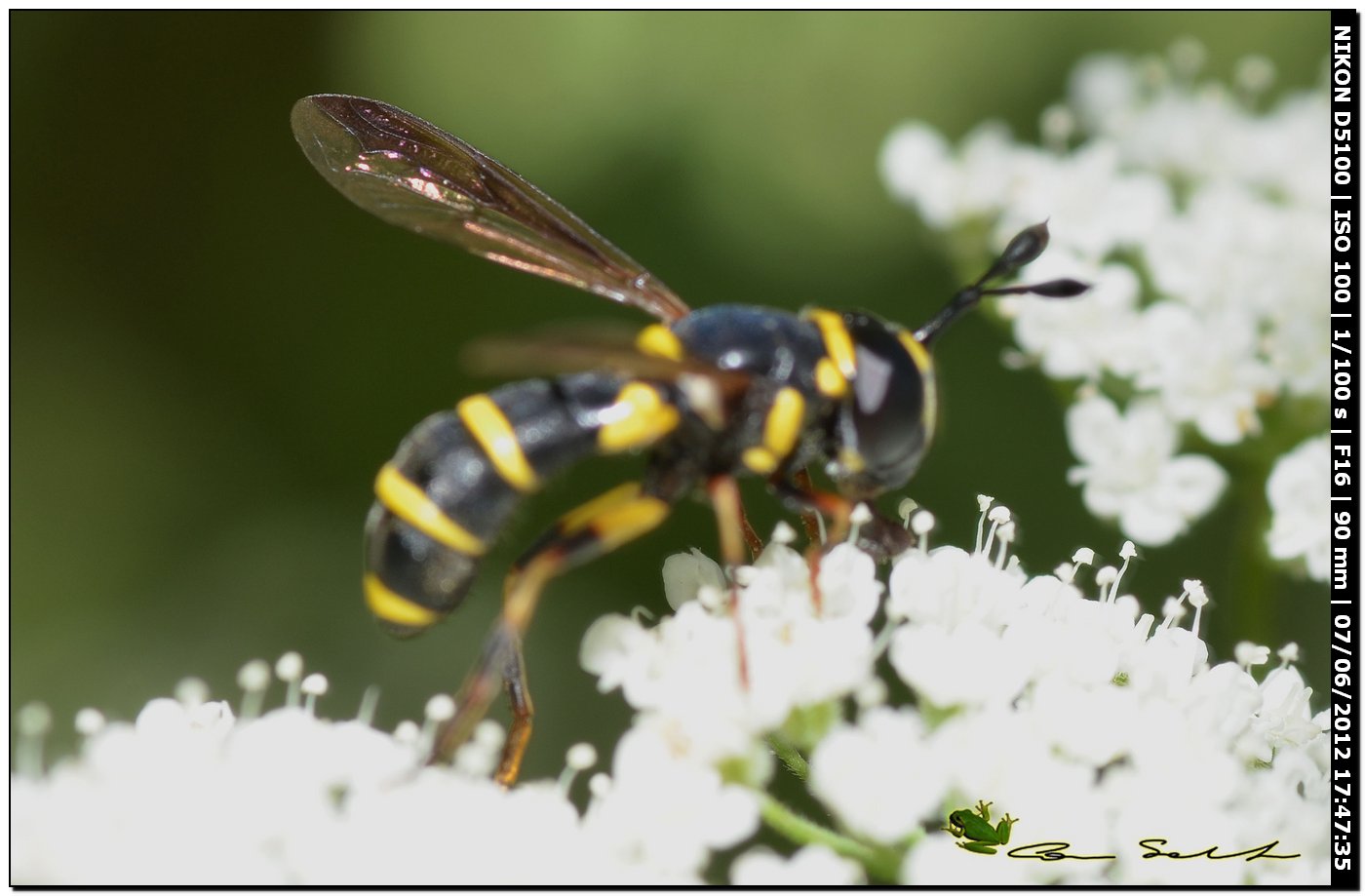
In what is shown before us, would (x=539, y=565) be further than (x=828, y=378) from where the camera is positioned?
No

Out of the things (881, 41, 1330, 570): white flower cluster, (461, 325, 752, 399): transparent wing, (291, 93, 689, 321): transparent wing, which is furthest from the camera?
(881, 41, 1330, 570): white flower cluster

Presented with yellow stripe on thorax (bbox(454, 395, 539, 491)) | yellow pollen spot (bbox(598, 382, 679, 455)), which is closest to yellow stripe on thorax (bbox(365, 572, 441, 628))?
yellow stripe on thorax (bbox(454, 395, 539, 491))

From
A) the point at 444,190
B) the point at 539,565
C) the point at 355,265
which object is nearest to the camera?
the point at 539,565

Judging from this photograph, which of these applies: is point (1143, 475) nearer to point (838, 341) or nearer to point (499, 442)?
point (838, 341)

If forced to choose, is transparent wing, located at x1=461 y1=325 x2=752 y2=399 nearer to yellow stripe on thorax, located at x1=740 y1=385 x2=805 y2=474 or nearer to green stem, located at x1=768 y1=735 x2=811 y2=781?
yellow stripe on thorax, located at x1=740 y1=385 x2=805 y2=474

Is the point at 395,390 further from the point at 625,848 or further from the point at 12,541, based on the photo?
the point at 625,848

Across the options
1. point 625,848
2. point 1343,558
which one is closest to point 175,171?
point 625,848

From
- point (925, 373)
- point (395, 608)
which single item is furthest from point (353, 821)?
point (925, 373)

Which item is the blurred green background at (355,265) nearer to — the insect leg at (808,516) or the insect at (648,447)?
Result: the insect leg at (808,516)

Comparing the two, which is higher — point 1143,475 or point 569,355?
point 569,355
